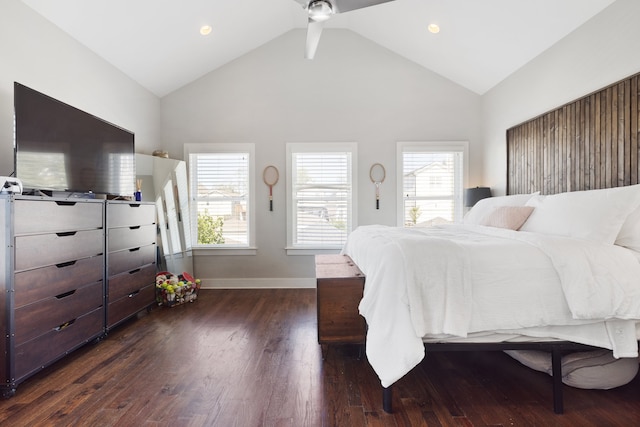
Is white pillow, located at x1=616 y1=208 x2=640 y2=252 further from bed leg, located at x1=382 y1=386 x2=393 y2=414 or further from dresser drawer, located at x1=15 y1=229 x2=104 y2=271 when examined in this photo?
dresser drawer, located at x1=15 y1=229 x2=104 y2=271

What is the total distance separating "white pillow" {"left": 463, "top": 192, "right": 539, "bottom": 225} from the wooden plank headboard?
0.37 meters

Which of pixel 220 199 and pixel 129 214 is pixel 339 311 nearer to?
pixel 129 214

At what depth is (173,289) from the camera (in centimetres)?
346

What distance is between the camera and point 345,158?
4.29m

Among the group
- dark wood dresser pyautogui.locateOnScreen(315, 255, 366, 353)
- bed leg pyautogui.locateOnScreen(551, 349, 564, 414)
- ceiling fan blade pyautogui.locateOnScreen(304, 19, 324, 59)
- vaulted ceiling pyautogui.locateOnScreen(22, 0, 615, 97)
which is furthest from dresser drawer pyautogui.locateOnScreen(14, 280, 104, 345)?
bed leg pyautogui.locateOnScreen(551, 349, 564, 414)

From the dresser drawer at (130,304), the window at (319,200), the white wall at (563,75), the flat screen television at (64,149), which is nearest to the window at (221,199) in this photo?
the window at (319,200)

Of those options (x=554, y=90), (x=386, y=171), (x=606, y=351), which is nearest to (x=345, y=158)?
(x=386, y=171)

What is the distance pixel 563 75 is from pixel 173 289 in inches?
170

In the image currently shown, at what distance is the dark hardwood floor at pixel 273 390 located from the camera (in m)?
1.56

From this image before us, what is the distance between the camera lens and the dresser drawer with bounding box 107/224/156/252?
102 inches

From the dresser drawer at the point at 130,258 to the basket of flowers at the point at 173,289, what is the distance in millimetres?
374

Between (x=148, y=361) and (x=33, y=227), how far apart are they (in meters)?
1.10

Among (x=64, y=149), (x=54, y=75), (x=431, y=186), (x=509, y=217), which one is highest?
(x=54, y=75)

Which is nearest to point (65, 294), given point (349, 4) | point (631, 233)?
point (349, 4)
